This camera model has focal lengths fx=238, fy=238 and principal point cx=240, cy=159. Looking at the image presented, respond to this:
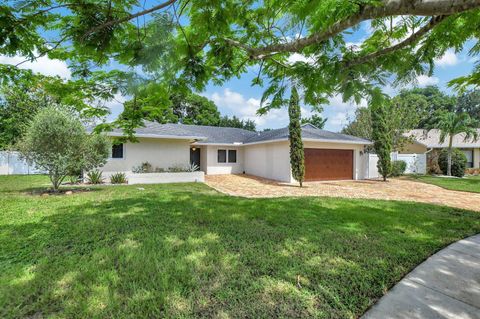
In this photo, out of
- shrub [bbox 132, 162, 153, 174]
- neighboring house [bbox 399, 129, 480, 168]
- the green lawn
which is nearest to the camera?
the green lawn

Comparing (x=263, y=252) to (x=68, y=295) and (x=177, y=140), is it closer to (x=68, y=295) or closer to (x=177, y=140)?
(x=68, y=295)

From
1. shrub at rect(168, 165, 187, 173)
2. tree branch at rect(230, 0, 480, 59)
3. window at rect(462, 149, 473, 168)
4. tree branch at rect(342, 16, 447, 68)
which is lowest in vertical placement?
shrub at rect(168, 165, 187, 173)

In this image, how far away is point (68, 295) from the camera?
279 cm

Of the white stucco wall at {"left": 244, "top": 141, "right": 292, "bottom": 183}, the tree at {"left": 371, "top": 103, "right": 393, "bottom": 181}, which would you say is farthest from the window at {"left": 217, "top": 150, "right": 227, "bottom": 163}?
the tree at {"left": 371, "top": 103, "right": 393, "bottom": 181}

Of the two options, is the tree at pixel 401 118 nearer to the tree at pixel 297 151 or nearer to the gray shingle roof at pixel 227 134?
the gray shingle roof at pixel 227 134

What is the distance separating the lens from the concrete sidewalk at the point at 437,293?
2.54 meters

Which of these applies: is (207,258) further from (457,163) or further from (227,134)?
(457,163)

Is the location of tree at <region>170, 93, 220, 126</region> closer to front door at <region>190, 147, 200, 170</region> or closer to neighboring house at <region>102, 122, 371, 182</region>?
front door at <region>190, 147, 200, 170</region>

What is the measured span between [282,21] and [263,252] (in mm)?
3645

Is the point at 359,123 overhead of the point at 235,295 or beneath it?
overhead

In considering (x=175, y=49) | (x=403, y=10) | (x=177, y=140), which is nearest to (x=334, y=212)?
(x=403, y=10)

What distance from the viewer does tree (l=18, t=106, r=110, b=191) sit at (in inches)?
366

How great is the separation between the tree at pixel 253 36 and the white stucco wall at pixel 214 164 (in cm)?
1555

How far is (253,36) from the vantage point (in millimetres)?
4914
